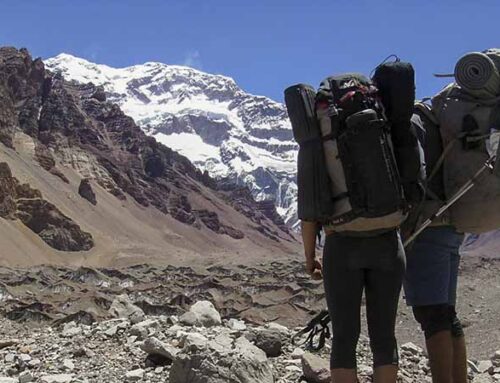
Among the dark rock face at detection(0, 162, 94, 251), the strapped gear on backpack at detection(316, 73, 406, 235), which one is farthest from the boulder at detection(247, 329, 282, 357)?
the dark rock face at detection(0, 162, 94, 251)

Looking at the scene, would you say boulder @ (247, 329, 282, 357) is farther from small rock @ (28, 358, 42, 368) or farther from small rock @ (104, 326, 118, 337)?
small rock @ (28, 358, 42, 368)

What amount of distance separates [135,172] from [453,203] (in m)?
128

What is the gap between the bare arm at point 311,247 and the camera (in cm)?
350

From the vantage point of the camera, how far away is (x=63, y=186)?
93.4m

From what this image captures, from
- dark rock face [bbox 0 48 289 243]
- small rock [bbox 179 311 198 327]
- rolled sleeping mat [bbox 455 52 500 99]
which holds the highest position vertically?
dark rock face [bbox 0 48 289 243]

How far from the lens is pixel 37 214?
76.2 meters

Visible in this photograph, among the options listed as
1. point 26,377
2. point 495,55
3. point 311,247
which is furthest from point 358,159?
point 26,377

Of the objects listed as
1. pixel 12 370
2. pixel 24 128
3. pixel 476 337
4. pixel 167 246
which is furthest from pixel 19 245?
pixel 12 370

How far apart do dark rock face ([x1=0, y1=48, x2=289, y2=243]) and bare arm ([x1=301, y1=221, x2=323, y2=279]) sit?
78792 millimetres

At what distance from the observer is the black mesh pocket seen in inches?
131

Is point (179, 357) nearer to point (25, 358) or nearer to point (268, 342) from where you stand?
point (268, 342)

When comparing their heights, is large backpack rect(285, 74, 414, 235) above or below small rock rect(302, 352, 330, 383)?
above

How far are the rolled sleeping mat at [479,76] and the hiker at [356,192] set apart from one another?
525 millimetres

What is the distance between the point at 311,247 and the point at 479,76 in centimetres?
133
